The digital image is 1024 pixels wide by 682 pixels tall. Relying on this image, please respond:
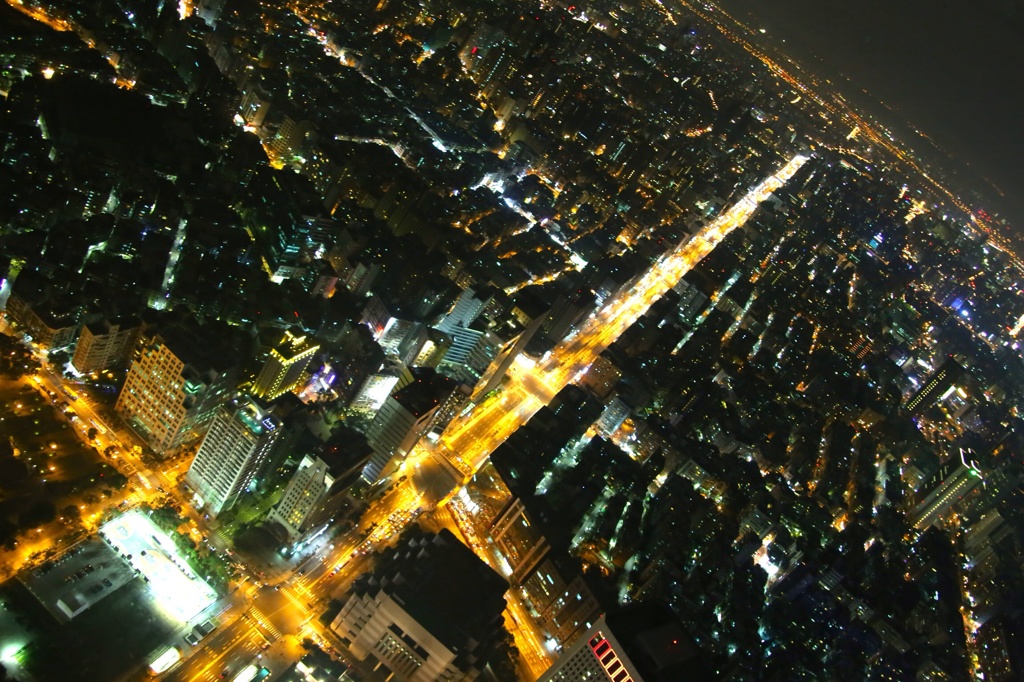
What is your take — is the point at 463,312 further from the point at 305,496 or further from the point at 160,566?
the point at 160,566

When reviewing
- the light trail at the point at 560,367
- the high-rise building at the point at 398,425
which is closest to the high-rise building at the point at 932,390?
the light trail at the point at 560,367

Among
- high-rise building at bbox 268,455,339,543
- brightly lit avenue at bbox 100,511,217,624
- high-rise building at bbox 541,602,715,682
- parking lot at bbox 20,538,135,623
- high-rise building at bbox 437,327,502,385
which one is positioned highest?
high-rise building at bbox 541,602,715,682

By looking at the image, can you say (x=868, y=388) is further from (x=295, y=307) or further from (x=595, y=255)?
(x=295, y=307)

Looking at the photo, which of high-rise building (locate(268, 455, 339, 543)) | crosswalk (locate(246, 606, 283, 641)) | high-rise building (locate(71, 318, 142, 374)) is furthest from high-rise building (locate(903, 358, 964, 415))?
high-rise building (locate(71, 318, 142, 374))

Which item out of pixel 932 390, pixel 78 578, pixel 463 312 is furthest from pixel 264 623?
pixel 932 390

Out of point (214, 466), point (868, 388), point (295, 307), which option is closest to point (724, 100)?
point (868, 388)

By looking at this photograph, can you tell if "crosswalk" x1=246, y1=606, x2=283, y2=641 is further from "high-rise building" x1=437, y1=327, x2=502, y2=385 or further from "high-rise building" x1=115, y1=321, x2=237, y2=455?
"high-rise building" x1=437, y1=327, x2=502, y2=385
